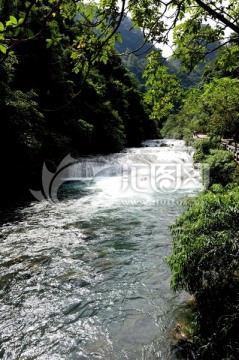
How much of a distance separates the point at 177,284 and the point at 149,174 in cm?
1392

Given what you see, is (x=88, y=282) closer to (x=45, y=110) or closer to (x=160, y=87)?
(x=160, y=87)

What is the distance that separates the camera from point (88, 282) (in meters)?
5.70

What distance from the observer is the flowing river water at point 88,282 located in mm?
4109

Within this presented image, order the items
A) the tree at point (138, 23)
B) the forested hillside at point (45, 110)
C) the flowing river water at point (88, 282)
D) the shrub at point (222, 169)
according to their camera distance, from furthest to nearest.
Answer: the shrub at point (222, 169)
the forested hillside at point (45, 110)
the flowing river water at point (88, 282)
the tree at point (138, 23)

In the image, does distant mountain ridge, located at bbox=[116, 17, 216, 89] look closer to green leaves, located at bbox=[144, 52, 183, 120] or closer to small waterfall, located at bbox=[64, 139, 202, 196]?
green leaves, located at bbox=[144, 52, 183, 120]

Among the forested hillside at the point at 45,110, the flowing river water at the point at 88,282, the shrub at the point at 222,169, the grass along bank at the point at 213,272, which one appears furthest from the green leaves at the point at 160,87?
the shrub at the point at 222,169

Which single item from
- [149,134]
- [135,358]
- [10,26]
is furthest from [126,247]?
[149,134]

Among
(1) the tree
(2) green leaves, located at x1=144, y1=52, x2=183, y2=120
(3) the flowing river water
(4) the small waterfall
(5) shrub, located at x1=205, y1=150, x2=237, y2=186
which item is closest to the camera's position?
(1) the tree

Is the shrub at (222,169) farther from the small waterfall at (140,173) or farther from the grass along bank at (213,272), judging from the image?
the grass along bank at (213,272)

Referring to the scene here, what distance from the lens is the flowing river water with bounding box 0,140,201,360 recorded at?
13.5 feet

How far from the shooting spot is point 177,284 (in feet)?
Answer: 13.2

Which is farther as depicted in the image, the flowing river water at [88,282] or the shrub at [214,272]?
the flowing river water at [88,282]

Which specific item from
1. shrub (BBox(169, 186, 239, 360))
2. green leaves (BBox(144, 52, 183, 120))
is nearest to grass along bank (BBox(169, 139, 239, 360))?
shrub (BBox(169, 186, 239, 360))

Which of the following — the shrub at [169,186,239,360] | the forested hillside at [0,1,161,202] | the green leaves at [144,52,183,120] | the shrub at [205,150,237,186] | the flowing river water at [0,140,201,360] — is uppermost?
the forested hillside at [0,1,161,202]
